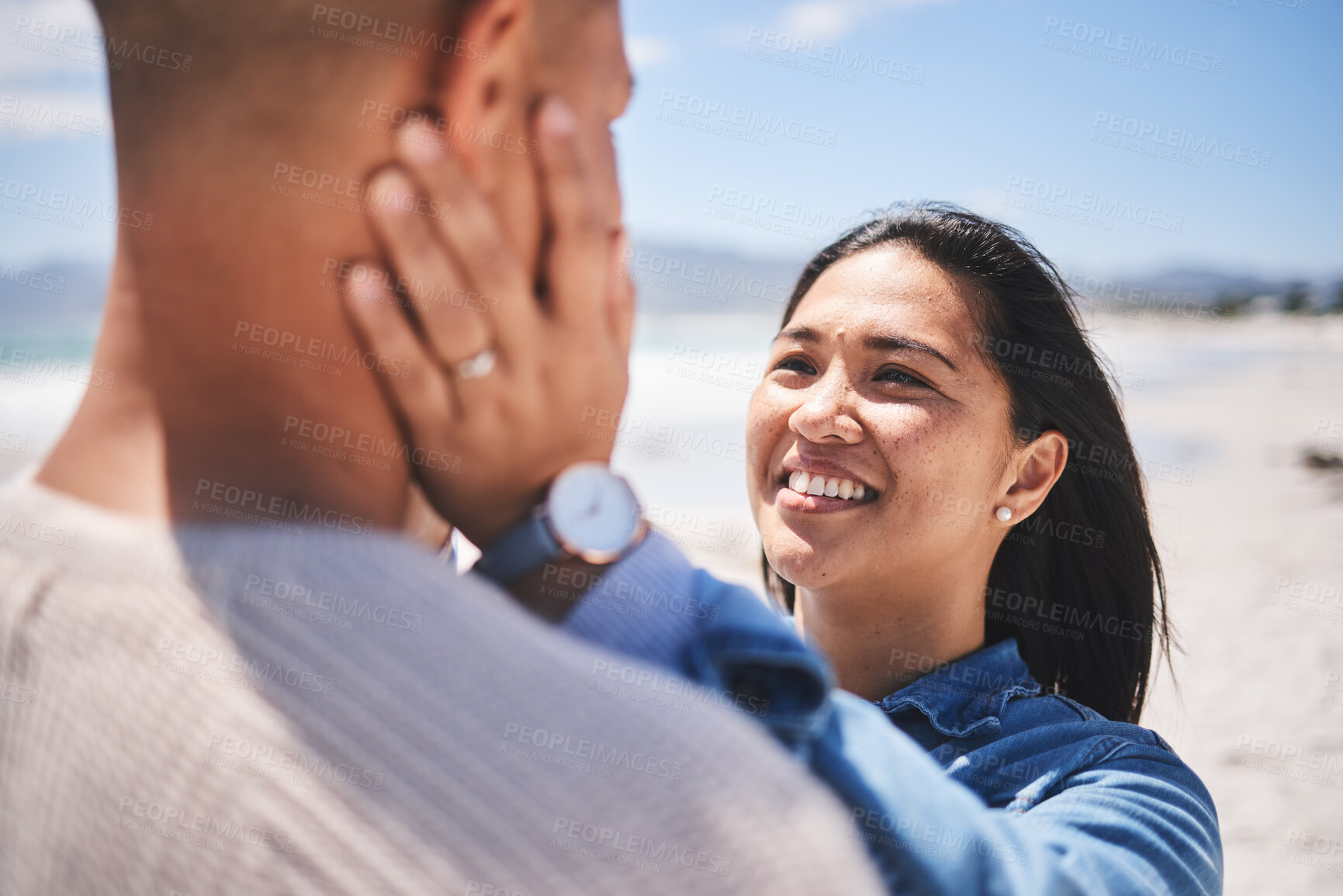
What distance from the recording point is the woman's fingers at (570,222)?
0.74 m

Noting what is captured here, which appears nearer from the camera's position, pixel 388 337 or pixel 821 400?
pixel 388 337

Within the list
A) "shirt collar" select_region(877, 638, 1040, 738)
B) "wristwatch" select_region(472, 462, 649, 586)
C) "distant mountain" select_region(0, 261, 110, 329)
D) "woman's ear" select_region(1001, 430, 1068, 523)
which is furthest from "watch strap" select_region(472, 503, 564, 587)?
"distant mountain" select_region(0, 261, 110, 329)

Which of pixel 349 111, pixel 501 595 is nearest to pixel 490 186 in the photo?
pixel 349 111

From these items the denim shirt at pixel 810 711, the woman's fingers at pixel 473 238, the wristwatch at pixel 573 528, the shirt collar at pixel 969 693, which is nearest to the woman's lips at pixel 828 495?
the shirt collar at pixel 969 693

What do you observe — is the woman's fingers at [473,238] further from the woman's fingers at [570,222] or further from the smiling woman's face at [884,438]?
the smiling woman's face at [884,438]

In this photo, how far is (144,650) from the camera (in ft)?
2.05

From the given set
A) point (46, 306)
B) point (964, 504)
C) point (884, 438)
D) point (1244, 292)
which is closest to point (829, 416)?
point (884, 438)

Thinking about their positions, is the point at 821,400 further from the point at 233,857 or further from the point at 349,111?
the point at 233,857

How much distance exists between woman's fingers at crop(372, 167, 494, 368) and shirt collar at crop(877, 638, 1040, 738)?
1.55 m

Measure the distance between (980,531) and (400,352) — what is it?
1.79 metres

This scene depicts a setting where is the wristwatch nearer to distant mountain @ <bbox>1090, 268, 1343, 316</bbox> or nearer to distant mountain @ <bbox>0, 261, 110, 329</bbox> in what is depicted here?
distant mountain @ <bbox>0, 261, 110, 329</bbox>

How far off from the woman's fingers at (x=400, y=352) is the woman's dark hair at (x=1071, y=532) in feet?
5.92

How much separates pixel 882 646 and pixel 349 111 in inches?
71.3

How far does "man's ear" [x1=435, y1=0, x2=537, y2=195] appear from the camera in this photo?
28.5 inches
